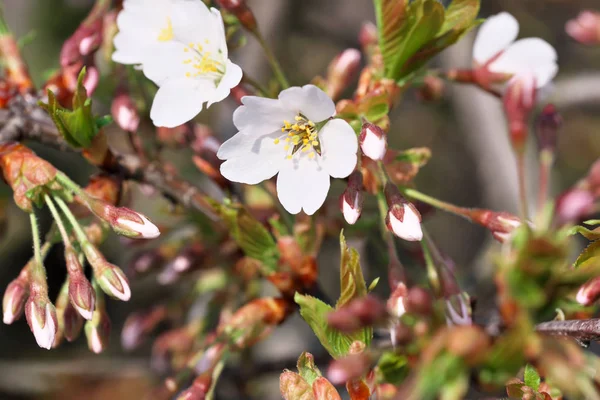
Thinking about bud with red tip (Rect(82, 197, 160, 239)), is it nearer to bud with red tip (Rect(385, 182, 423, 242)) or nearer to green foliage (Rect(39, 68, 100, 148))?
green foliage (Rect(39, 68, 100, 148))

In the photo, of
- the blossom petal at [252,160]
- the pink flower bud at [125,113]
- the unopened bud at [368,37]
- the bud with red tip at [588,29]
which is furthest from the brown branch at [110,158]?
the bud with red tip at [588,29]

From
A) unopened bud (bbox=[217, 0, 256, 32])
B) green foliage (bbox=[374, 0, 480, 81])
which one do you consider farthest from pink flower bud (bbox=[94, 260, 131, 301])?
green foliage (bbox=[374, 0, 480, 81])

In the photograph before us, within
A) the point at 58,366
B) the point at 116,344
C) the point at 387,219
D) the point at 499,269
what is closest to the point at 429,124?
the point at 116,344

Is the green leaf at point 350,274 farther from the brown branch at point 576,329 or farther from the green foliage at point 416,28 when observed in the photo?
the green foliage at point 416,28

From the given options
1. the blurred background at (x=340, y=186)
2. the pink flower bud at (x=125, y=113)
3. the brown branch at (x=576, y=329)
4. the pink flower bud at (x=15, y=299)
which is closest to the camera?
the brown branch at (x=576, y=329)

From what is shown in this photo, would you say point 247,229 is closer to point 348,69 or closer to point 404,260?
point 348,69

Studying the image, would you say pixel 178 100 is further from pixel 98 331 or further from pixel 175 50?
pixel 98 331
